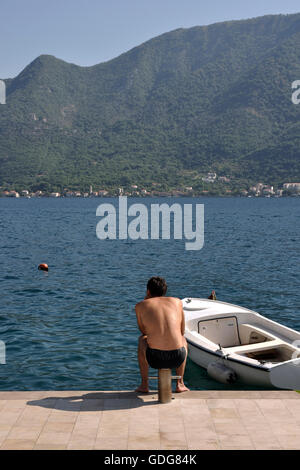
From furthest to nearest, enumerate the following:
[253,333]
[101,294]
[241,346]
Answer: [101,294], [253,333], [241,346]

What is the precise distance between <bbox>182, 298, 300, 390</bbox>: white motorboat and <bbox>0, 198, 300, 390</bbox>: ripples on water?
592 mm

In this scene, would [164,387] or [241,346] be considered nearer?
[164,387]

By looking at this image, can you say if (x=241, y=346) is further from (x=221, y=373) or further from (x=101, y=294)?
(x=101, y=294)

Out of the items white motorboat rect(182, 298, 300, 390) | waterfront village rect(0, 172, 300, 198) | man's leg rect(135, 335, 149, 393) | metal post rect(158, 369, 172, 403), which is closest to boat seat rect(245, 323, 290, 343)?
white motorboat rect(182, 298, 300, 390)

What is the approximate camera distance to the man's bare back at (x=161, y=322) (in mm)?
7863

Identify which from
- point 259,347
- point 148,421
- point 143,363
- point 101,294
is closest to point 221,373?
point 259,347

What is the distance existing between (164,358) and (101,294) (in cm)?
1463

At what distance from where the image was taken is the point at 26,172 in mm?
199125

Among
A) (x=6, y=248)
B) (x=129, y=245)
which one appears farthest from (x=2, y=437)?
(x=129, y=245)

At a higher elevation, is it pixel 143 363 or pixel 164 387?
pixel 143 363

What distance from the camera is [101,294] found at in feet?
73.0

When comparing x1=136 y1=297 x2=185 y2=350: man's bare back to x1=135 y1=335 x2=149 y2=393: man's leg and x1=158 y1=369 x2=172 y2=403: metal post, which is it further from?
x1=158 y1=369 x2=172 y2=403: metal post
